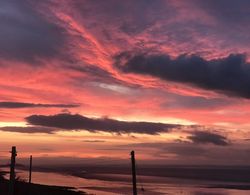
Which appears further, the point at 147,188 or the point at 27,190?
the point at 147,188

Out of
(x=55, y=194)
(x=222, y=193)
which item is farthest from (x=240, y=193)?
(x=55, y=194)

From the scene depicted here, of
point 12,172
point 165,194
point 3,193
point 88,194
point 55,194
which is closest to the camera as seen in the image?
point 12,172

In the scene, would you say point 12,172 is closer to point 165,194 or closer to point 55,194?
point 55,194

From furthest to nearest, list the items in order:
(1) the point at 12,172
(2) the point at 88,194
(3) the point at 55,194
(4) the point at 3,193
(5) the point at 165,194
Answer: (5) the point at 165,194 < (2) the point at 88,194 < (3) the point at 55,194 < (4) the point at 3,193 < (1) the point at 12,172

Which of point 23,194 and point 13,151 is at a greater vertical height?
point 13,151

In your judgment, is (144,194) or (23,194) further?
(144,194)

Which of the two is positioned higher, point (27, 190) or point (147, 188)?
point (27, 190)

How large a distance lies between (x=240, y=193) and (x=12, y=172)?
162 feet

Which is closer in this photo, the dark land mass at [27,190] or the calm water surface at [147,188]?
the dark land mass at [27,190]

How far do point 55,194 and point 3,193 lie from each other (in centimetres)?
893

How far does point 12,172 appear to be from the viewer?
18.9 meters

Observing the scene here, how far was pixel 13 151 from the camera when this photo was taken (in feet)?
62.3

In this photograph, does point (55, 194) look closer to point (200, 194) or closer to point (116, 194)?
point (116, 194)

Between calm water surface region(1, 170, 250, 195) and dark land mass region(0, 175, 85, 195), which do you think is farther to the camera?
calm water surface region(1, 170, 250, 195)
